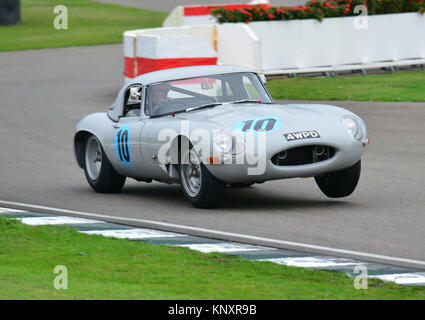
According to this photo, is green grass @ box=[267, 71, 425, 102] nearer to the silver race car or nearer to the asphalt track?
the asphalt track

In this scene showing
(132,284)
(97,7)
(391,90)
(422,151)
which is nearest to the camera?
(132,284)

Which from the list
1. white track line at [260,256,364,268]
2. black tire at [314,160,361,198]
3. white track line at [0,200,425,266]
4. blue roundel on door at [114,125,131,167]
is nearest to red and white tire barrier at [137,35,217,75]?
blue roundel on door at [114,125,131,167]

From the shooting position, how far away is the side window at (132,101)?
1209 cm

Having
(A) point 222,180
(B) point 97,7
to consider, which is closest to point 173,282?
(A) point 222,180

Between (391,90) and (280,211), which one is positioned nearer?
(280,211)

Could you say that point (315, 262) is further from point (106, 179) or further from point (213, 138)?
point (106, 179)

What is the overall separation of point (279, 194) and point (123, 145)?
1797mm

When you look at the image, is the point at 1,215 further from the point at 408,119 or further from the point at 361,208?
the point at 408,119

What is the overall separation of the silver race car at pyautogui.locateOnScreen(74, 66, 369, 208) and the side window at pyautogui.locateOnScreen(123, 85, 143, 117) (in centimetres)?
1

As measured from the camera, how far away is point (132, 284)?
7367 millimetres

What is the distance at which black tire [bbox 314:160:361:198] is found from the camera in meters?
11.1

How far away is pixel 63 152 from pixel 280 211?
238 inches

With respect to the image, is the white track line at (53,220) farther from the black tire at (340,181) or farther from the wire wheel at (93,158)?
the black tire at (340,181)

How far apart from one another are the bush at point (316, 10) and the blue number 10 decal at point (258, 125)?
14853 millimetres
